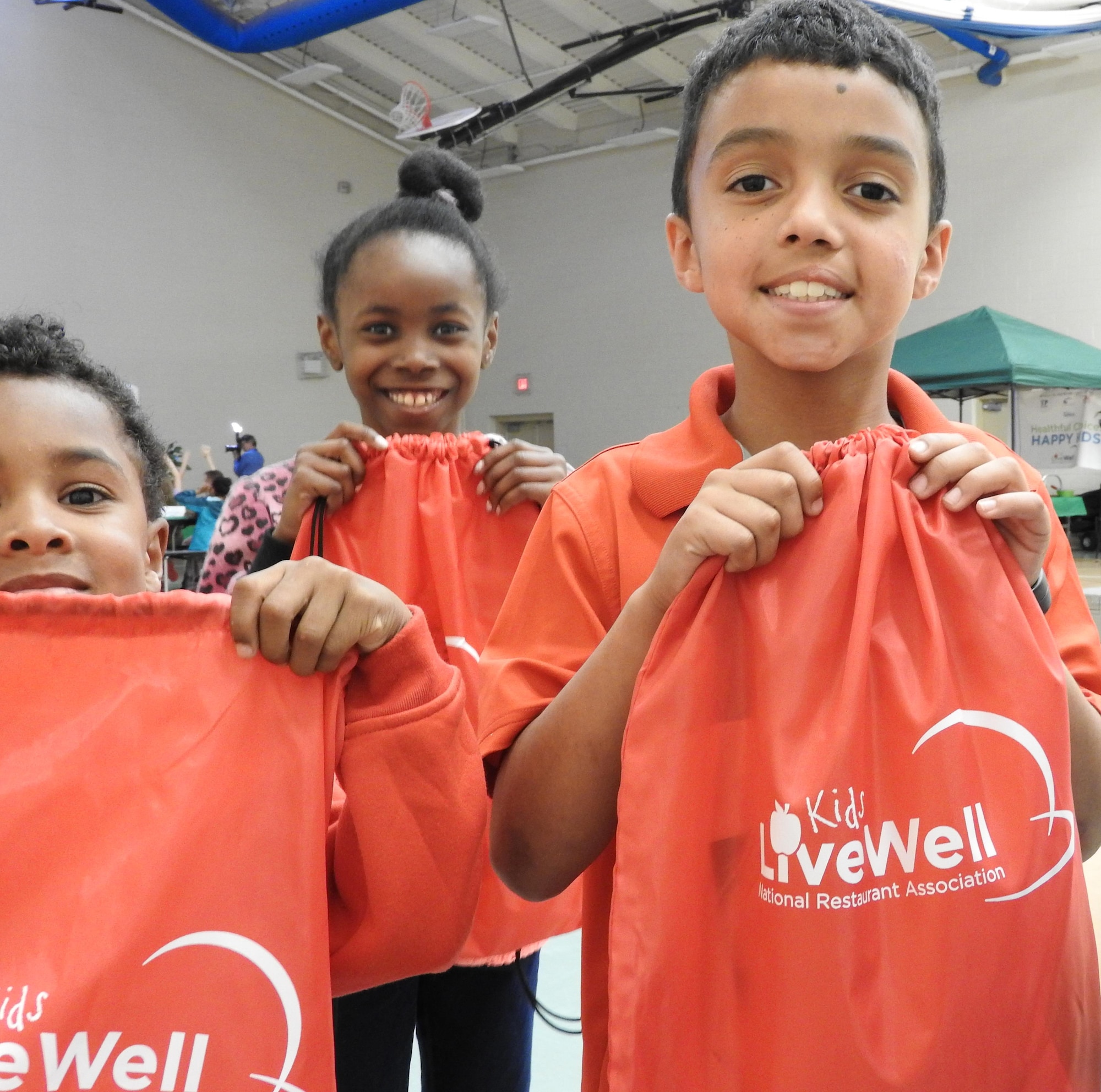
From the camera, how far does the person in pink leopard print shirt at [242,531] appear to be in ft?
4.63

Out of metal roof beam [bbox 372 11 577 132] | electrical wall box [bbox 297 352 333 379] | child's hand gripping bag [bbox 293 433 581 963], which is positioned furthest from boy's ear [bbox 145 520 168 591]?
electrical wall box [bbox 297 352 333 379]

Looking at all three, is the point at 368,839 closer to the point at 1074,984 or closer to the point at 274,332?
the point at 1074,984

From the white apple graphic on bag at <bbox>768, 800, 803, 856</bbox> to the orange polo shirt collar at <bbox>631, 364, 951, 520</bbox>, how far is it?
0.27 m

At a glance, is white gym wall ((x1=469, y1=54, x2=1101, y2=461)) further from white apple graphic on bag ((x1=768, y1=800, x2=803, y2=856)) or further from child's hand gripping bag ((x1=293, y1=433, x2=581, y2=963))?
white apple graphic on bag ((x1=768, y1=800, x2=803, y2=856))

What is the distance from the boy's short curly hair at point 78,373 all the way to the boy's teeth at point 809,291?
24.9 inches

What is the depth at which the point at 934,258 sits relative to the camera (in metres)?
0.92

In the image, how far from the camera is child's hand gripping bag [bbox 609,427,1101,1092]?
0.62 metres

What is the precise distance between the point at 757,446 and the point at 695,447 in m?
0.06

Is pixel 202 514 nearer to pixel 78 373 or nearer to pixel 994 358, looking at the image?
pixel 994 358

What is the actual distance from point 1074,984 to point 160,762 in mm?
619

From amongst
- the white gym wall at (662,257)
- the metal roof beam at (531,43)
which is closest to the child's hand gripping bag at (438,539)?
the white gym wall at (662,257)

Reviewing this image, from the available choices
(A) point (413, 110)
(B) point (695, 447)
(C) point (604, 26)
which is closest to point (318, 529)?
(B) point (695, 447)

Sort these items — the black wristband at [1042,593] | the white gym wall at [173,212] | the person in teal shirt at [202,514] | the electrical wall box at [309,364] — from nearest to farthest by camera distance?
the black wristband at [1042,593] < the person in teal shirt at [202,514] < the white gym wall at [173,212] < the electrical wall box at [309,364]

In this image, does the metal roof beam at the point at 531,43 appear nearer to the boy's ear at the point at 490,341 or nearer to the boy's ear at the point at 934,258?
the boy's ear at the point at 490,341
